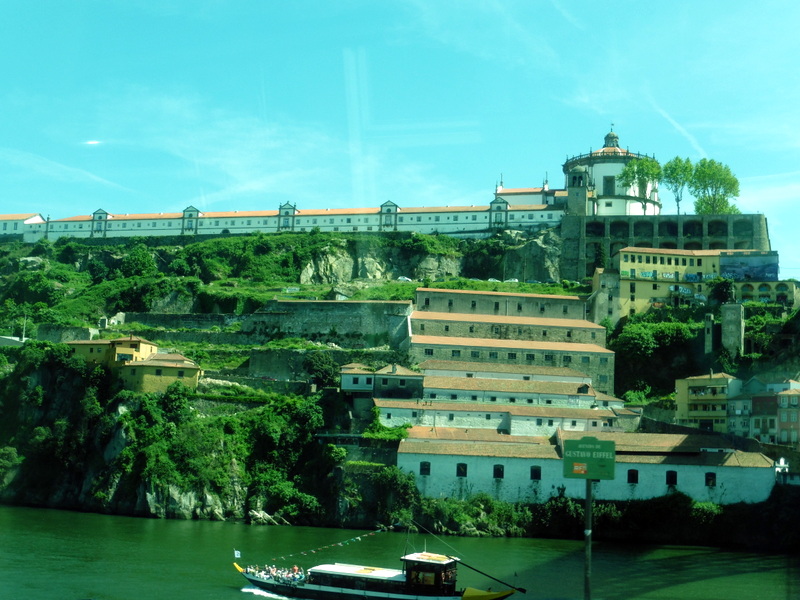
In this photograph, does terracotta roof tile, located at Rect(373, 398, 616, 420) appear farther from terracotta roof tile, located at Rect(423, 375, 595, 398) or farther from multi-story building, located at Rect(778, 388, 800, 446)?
multi-story building, located at Rect(778, 388, 800, 446)

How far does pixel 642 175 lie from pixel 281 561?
52.7 m

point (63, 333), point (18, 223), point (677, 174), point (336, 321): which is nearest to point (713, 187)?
point (677, 174)

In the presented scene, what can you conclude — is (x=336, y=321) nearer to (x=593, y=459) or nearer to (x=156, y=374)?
(x=156, y=374)

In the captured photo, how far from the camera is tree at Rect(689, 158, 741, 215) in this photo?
249ft

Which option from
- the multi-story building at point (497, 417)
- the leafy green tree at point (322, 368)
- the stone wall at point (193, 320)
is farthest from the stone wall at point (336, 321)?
the multi-story building at point (497, 417)

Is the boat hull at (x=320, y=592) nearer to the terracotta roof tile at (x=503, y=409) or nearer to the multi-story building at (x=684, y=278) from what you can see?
the terracotta roof tile at (x=503, y=409)

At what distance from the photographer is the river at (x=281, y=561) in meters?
30.3

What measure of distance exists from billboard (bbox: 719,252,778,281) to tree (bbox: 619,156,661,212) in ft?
39.5

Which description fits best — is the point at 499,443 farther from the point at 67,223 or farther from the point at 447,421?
the point at 67,223

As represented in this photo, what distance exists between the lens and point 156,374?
5041cm

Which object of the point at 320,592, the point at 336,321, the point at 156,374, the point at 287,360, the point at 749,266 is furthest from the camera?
the point at 749,266

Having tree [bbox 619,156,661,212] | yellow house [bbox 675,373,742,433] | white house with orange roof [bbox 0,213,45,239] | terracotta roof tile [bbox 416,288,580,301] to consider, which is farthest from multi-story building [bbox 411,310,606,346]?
white house with orange roof [bbox 0,213,45,239]

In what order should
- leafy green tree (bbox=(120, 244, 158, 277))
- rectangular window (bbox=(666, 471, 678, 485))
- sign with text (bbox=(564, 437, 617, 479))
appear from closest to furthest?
sign with text (bbox=(564, 437, 617, 479))
rectangular window (bbox=(666, 471, 678, 485))
leafy green tree (bbox=(120, 244, 158, 277))

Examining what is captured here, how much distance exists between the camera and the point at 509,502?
141 feet
